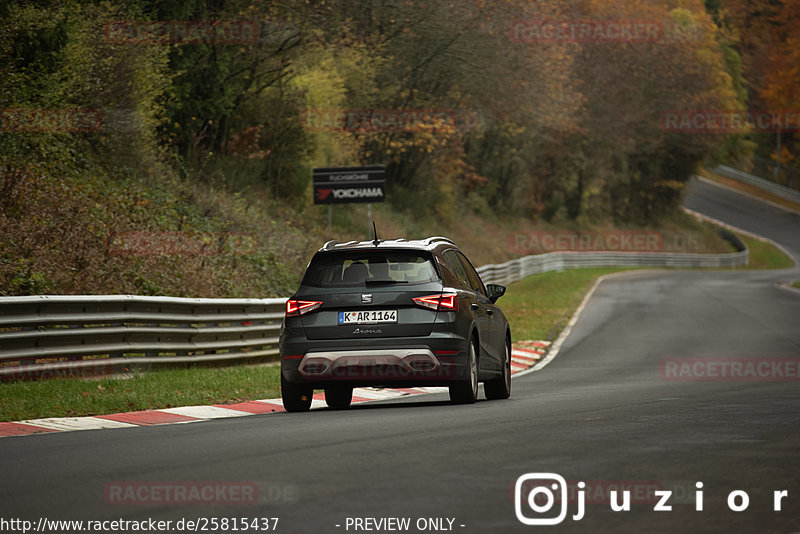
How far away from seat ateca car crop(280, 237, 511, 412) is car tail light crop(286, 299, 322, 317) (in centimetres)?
1

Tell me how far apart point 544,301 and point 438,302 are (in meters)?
24.9

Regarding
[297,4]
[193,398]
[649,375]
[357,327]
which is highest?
[297,4]

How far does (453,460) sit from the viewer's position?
7238 mm

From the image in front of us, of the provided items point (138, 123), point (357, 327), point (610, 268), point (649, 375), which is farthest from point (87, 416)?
point (610, 268)

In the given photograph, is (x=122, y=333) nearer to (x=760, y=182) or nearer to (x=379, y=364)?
(x=379, y=364)

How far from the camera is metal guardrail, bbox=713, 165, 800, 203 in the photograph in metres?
96.6

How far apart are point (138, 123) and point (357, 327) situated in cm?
1683

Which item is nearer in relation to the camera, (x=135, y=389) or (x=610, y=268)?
(x=135, y=389)

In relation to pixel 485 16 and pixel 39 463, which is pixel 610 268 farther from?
pixel 39 463

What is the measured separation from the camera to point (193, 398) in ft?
42.3

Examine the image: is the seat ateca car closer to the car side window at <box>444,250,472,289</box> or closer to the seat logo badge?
the seat logo badge

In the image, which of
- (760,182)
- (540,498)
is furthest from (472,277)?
(760,182)

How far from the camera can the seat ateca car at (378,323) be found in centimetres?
1109

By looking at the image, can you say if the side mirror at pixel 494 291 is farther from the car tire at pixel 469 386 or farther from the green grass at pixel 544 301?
the green grass at pixel 544 301
